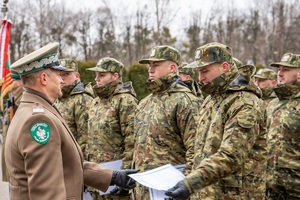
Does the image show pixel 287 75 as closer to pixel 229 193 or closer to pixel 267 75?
pixel 229 193

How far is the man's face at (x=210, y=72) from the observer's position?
4055 mm

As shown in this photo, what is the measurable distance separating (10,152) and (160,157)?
2071 mm

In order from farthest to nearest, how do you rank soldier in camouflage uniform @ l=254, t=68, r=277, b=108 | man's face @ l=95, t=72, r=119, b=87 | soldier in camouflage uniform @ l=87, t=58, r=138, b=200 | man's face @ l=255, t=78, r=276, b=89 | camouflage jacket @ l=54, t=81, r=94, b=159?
man's face @ l=255, t=78, r=276, b=89 < soldier in camouflage uniform @ l=254, t=68, r=277, b=108 < camouflage jacket @ l=54, t=81, r=94, b=159 < man's face @ l=95, t=72, r=119, b=87 < soldier in camouflage uniform @ l=87, t=58, r=138, b=200

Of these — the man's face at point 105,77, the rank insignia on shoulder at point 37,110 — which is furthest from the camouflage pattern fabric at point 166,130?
the rank insignia on shoulder at point 37,110

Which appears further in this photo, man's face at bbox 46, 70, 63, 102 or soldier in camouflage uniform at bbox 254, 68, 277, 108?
soldier in camouflage uniform at bbox 254, 68, 277, 108

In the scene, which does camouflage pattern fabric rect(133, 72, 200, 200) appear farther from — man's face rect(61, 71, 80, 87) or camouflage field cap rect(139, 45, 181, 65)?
man's face rect(61, 71, 80, 87)

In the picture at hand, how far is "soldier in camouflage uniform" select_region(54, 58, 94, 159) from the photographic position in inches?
270

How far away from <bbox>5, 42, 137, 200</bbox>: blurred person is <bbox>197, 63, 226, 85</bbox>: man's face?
1.38 meters

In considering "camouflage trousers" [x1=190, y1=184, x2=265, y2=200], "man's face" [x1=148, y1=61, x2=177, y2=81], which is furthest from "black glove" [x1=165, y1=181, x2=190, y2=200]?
"man's face" [x1=148, y1=61, x2=177, y2=81]

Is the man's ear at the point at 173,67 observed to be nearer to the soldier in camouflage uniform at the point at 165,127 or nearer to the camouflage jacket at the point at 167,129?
the soldier in camouflage uniform at the point at 165,127

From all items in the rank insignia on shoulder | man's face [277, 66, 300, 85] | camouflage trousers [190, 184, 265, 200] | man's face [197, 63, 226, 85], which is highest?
man's face [197, 63, 226, 85]

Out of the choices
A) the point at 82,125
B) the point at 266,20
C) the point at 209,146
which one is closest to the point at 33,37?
the point at 266,20

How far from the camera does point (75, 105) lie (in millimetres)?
7035

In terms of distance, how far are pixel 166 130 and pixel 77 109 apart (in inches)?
101
